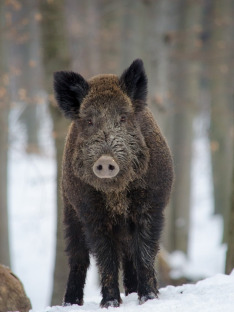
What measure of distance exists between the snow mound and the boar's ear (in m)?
1.99

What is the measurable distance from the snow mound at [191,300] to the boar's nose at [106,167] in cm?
123

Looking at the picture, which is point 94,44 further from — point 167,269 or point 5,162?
point 167,269

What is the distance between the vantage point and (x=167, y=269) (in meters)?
12.4

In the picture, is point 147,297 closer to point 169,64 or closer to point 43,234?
point 169,64

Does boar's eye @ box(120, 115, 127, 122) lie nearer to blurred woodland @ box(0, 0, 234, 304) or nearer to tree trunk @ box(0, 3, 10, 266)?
blurred woodland @ box(0, 0, 234, 304)

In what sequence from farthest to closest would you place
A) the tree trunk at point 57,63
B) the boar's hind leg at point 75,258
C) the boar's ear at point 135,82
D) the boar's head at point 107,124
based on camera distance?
1. the tree trunk at point 57,63
2. the boar's hind leg at point 75,258
3. the boar's ear at point 135,82
4. the boar's head at point 107,124

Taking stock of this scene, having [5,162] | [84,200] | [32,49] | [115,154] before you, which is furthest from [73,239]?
[32,49]

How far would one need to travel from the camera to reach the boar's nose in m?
5.30

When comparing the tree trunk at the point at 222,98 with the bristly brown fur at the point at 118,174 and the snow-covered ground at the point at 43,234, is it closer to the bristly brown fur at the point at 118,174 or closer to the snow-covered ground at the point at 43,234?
the snow-covered ground at the point at 43,234

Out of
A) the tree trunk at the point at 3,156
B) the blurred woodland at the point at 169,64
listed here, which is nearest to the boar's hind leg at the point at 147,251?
the blurred woodland at the point at 169,64

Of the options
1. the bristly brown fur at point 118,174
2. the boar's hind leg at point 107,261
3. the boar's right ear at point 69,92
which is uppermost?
the boar's right ear at point 69,92

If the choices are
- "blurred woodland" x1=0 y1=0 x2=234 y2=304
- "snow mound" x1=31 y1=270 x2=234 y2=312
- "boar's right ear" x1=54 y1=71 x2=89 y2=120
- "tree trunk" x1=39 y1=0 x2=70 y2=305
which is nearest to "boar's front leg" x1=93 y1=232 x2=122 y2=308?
"snow mound" x1=31 y1=270 x2=234 y2=312

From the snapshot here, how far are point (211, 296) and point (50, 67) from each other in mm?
5900

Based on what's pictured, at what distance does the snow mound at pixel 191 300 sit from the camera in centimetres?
477
